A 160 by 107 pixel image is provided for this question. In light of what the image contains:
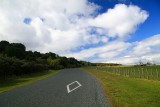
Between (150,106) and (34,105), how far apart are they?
5.20 metres

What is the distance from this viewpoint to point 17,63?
144ft

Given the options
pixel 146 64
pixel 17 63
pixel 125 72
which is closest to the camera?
pixel 125 72

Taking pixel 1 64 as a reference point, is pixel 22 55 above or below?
above

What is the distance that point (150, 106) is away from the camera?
938cm

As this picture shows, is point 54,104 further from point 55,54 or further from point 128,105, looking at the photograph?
point 55,54

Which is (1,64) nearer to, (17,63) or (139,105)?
(17,63)

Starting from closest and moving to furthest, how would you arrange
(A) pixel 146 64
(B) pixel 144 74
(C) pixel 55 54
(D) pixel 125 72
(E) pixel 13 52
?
(B) pixel 144 74
(D) pixel 125 72
(A) pixel 146 64
(E) pixel 13 52
(C) pixel 55 54

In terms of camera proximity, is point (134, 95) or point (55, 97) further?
point (134, 95)

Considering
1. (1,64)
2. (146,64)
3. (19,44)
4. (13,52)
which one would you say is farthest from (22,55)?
(1,64)

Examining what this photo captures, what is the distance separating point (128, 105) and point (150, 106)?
37.1 inches

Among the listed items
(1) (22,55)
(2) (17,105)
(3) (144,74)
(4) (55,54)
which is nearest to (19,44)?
(1) (22,55)

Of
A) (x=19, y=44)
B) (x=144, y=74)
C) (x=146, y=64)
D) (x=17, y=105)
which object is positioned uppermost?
(x=19, y=44)

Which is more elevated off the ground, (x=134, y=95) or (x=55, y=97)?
(x=134, y=95)

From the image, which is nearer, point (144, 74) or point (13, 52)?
point (144, 74)
